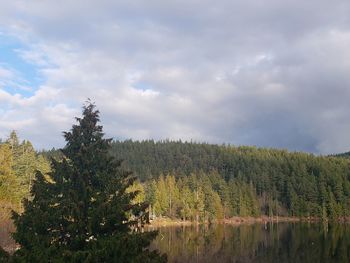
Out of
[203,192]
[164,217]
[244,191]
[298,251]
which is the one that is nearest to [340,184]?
[244,191]

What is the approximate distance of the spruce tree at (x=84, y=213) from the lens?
55.0 ft

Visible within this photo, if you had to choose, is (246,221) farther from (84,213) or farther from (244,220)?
(84,213)

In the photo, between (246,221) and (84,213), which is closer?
(84,213)

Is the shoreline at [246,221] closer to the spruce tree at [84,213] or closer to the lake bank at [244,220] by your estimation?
the lake bank at [244,220]

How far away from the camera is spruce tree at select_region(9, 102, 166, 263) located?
1677 centimetres

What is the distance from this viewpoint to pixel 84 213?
1845cm

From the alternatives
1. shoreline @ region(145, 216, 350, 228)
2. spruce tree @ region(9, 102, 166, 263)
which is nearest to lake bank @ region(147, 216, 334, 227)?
shoreline @ region(145, 216, 350, 228)

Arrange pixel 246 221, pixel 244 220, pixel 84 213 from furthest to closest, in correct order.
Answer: pixel 244 220 → pixel 246 221 → pixel 84 213

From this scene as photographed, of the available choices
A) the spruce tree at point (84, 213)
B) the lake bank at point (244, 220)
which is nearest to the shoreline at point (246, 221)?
the lake bank at point (244, 220)

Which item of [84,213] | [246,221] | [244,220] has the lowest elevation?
[246,221]

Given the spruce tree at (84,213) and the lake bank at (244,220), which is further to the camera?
the lake bank at (244,220)

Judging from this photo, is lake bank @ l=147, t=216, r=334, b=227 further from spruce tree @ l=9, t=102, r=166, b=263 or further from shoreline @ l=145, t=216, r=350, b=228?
spruce tree @ l=9, t=102, r=166, b=263

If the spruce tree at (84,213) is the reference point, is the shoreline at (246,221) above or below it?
below

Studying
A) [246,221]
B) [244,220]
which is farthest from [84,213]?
[244,220]
